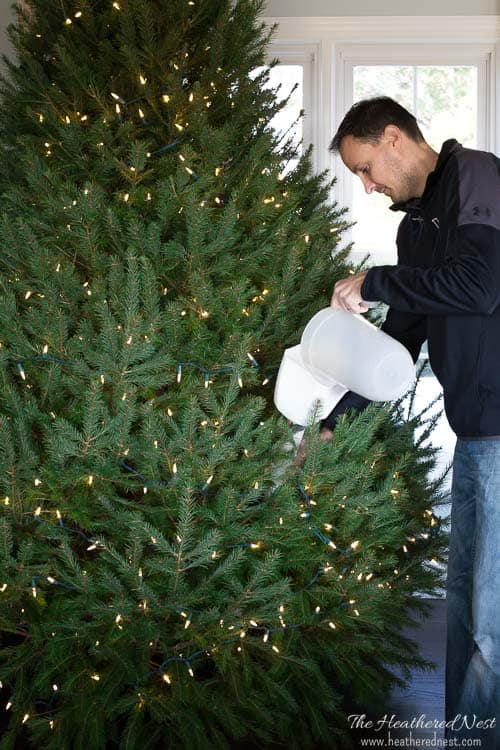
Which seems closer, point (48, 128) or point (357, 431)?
point (357, 431)

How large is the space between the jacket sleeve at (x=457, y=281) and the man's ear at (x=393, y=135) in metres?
0.28

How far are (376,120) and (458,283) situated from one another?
0.42 m

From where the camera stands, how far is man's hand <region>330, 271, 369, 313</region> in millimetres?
1552

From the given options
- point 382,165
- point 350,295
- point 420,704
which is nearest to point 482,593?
point 350,295

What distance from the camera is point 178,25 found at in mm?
1713

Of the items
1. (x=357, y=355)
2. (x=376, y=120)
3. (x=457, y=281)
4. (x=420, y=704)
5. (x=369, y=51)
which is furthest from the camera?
(x=369, y=51)

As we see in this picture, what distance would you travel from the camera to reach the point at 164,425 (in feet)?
4.98

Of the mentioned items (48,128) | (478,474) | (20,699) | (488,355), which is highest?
(48,128)

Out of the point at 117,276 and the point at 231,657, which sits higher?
the point at 117,276

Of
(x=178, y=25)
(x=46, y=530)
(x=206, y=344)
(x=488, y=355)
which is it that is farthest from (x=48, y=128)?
(x=488, y=355)

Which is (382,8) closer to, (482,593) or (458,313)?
(458,313)

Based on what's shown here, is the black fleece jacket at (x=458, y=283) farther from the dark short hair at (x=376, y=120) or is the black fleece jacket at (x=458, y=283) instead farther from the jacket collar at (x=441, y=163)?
the dark short hair at (x=376, y=120)

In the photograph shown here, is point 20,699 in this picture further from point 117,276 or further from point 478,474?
point 478,474

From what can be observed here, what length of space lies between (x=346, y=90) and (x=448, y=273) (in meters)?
2.98
